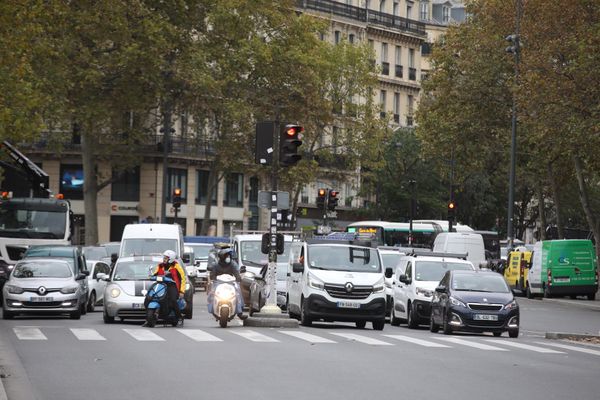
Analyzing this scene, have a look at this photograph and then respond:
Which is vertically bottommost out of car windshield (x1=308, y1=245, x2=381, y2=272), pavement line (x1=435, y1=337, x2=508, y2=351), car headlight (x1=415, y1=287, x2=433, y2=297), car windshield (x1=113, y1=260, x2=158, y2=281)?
pavement line (x1=435, y1=337, x2=508, y2=351)

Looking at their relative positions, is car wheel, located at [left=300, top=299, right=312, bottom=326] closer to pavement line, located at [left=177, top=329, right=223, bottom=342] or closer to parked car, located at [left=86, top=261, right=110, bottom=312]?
pavement line, located at [left=177, top=329, right=223, bottom=342]

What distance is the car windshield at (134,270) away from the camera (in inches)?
1346

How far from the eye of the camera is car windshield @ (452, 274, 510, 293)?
33.2 m

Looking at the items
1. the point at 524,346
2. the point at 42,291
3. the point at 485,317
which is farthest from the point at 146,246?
the point at 524,346

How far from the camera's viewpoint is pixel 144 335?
90.9 feet

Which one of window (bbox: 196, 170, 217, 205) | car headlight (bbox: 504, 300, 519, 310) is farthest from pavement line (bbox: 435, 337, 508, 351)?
window (bbox: 196, 170, 217, 205)

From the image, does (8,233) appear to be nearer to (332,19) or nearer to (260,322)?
(260,322)

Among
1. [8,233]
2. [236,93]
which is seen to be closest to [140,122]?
[236,93]

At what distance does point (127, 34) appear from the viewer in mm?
61000

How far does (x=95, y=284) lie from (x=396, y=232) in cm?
4459

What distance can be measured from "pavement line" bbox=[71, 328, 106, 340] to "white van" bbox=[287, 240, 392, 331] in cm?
574

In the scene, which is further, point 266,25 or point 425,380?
point 266,25

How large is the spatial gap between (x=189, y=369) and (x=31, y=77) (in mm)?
32400

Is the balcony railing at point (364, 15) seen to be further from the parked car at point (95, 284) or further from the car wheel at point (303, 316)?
the car wheel at point (303, 316)
